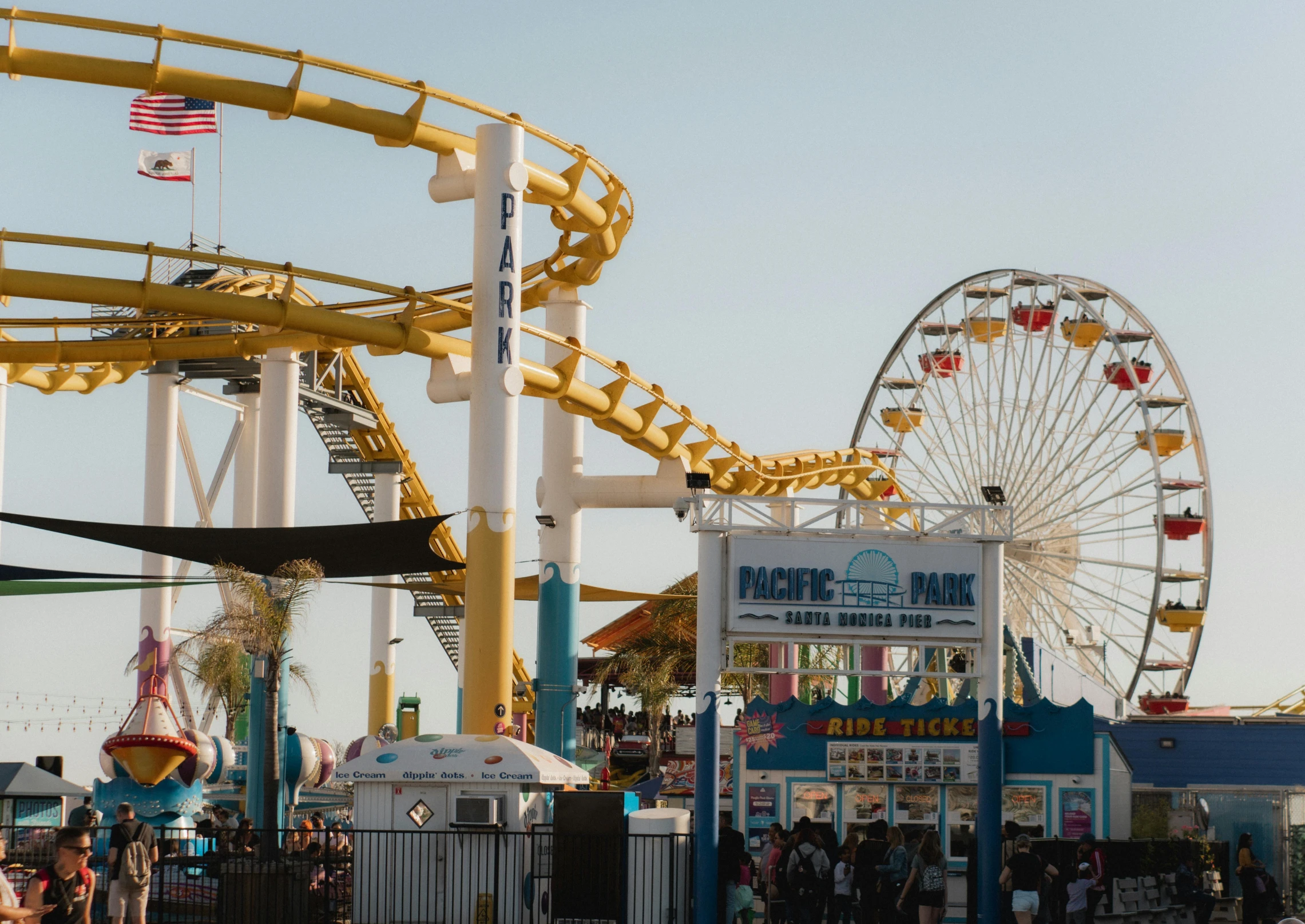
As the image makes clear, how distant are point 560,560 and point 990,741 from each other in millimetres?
14269

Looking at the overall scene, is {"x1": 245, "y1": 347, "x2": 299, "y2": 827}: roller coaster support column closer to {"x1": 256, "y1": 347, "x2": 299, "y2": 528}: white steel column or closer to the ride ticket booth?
{"x1": 256, "y1": 347, "x2": 299, "y2": 528}: white steel column

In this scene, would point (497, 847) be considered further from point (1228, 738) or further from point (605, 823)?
point (1228, 738)

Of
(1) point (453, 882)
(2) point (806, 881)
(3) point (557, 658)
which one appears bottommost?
(1) point (453, 882)

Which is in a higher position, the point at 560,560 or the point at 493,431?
the point at 493,431

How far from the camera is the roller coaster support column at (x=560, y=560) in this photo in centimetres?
3222

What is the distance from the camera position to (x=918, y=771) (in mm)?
25172

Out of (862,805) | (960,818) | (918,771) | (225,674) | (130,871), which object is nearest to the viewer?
(130,871)

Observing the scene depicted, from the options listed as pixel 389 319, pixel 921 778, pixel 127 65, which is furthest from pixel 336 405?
pixel 921 778

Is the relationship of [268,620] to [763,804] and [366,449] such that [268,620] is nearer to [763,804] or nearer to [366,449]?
[763,804]

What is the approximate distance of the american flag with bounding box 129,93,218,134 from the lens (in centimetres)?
2966

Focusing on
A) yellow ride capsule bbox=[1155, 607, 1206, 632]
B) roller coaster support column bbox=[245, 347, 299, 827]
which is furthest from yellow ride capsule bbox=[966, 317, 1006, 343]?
roller coaster support column bbox=[245, 347, 299, 827]

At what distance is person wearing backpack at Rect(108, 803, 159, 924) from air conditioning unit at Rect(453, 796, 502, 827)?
413 centimetres

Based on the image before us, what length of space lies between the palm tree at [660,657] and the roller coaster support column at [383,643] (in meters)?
7.03

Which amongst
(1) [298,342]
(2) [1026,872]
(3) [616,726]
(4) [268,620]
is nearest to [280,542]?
(4) [268,620]
